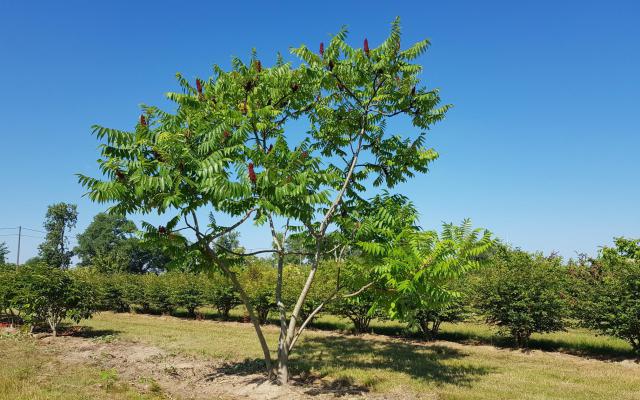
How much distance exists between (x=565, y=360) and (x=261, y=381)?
11.9 m

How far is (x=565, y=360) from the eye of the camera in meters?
15.7

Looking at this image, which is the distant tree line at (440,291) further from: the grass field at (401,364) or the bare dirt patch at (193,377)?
the bare dirt patch at (193,377)

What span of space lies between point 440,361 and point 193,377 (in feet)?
27.1

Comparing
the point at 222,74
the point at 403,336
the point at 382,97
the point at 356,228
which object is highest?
the point at 222,74

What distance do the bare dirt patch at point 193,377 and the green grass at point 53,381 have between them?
46 centimetres

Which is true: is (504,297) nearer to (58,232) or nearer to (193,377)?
(193,377)

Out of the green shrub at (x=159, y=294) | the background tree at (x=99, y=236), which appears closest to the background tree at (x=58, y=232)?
the background tree at (x=99, y=236)

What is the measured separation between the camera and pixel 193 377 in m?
11.6

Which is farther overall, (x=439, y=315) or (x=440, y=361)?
(x=439, y=315)

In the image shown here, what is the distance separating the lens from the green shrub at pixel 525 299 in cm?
1717

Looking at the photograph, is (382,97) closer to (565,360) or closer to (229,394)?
(229,394)

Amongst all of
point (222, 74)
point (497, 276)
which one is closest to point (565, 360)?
point (497, 276)

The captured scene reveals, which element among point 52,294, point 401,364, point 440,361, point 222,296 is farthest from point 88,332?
point 440,361

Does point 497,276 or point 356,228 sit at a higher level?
point 356,228
